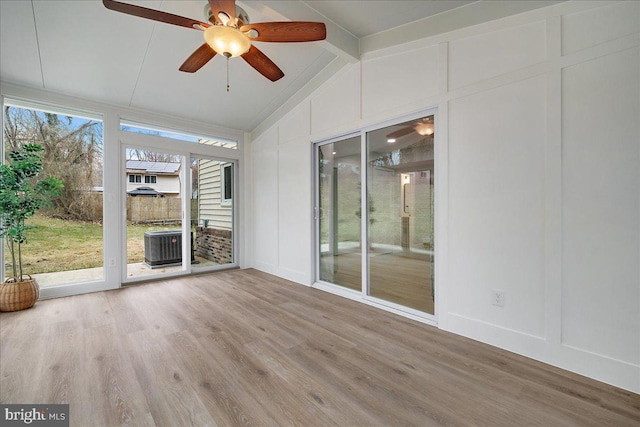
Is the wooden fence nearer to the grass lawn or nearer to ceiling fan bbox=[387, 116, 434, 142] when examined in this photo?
the grass lawn

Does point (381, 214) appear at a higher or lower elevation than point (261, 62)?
lower

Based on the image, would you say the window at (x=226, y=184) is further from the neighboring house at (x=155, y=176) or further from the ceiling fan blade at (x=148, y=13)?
the ceiling fan blade at (x=148, y=13)

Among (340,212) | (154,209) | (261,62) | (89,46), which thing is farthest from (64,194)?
(340,212)

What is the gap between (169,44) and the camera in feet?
9.98

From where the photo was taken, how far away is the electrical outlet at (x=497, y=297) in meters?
2.35

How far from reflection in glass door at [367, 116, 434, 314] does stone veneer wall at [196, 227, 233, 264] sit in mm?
3156

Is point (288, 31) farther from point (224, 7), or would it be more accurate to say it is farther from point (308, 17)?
point (308, 17)

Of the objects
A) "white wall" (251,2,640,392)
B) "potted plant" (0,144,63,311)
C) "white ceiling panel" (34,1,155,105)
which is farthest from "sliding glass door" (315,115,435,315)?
"potted plant" (0,144,63,311)

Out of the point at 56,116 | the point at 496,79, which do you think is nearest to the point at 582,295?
the point at 496,79

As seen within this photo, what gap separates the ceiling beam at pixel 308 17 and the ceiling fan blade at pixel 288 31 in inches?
24.4

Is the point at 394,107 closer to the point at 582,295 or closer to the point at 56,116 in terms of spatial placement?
the point at 582,295

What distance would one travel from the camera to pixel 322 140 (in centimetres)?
406

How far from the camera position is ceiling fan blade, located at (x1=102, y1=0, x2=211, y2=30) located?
70.0 inches

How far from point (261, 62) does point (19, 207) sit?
327cm
